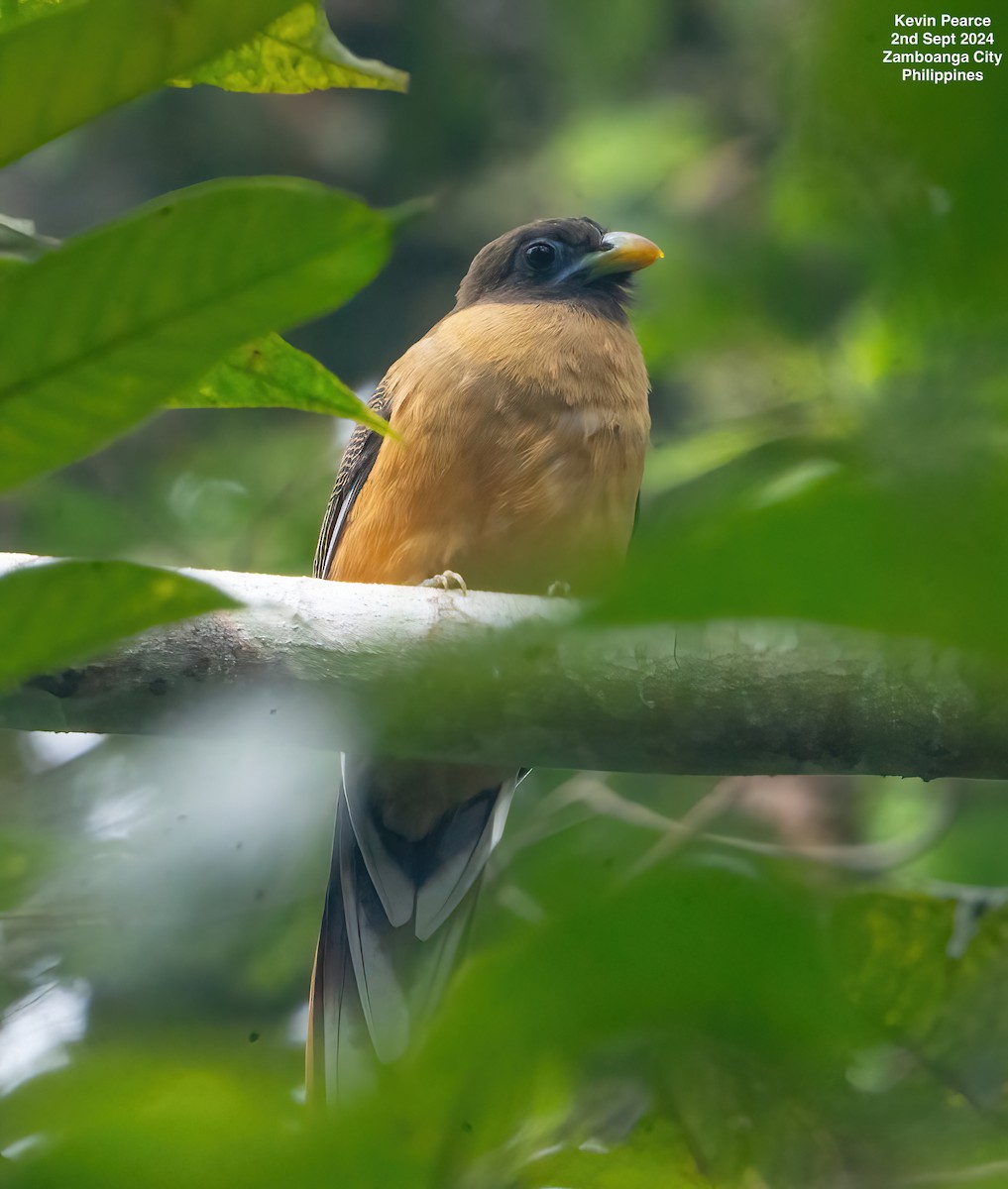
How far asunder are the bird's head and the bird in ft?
1.03

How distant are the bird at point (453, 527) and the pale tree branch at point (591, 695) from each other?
1057mm

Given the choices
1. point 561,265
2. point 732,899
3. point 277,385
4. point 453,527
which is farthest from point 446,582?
point 732,899

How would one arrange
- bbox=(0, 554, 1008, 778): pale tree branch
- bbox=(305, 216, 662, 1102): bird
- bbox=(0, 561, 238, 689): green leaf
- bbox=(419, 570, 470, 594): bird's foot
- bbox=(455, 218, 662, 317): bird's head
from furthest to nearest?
bbox=(455, 218, 662, 317): bird's head < bbox=(305, 216, 662, 1102): bird < bbox=(419, 570, 470, 594): bird's foot < bbox=(0, 554, 1008, 778): pale tree branch < bbox=(0, 561, 238, 689): green leaf

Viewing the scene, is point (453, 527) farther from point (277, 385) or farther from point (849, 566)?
point (849, 566)

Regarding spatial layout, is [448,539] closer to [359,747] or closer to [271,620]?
[271,620]

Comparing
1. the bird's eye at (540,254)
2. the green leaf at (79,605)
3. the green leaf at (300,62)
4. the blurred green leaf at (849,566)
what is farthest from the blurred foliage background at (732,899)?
the bird's eye at (540,254)

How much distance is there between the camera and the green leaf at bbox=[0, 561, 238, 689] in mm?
631

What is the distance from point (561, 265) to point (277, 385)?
315cm

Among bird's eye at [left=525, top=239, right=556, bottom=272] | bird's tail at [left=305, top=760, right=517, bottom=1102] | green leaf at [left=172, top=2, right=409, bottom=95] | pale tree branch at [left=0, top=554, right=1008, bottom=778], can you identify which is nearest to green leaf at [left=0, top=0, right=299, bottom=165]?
green leaf at [left=172, top=2, right=409, bottom=95]

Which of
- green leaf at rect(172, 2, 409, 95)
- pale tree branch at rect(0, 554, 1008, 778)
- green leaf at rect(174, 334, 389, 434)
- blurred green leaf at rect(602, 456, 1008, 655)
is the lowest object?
pale tree branch at rect(0, 554, 1008, 778)

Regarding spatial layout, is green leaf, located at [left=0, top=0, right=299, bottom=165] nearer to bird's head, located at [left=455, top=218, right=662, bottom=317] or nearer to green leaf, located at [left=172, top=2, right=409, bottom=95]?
green leaf, located at [left=172, top=2, right=409, bottom=95]

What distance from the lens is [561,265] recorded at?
13.4ft

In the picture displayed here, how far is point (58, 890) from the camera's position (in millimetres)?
2250

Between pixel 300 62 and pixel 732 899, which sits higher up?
pixel 300 62
